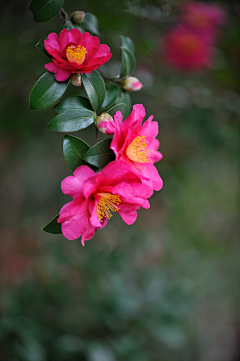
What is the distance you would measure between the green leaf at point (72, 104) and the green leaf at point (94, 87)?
2cm

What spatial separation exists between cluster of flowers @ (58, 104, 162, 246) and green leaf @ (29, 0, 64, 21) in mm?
216

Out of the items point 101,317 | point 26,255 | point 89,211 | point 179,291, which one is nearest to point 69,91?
point 89,211

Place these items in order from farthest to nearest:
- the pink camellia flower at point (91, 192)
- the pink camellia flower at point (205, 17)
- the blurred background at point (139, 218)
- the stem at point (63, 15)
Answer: the pink camellia flower at point (205, 17) → the blurred background at point (139, 218) → the stem at point (63, 15) → the pink camellia flower at point (91, 192)

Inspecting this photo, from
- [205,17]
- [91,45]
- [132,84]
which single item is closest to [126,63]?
[132,84]

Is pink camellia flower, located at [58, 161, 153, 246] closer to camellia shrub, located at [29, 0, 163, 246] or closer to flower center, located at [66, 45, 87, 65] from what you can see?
camellia shrub, located at [29, 0, 163, 246]

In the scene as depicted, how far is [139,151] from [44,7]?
1.03ft

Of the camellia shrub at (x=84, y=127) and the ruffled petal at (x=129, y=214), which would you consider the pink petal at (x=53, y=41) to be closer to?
the camellia shrub at (x=84, y=127)

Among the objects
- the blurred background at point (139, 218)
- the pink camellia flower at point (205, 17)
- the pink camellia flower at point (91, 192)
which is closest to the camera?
the pink camellia flower at point (91, 192)

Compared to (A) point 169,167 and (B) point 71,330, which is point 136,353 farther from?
(A) point 169,167

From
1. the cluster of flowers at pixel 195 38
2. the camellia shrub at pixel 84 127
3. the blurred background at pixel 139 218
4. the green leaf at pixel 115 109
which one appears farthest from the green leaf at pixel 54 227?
the cluster of flowers at pixel 195 38

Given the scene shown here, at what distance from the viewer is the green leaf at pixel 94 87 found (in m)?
0.53

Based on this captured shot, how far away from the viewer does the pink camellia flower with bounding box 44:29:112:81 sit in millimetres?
494

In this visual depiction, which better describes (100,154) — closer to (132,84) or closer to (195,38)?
(132,84)

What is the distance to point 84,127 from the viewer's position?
50 cm
